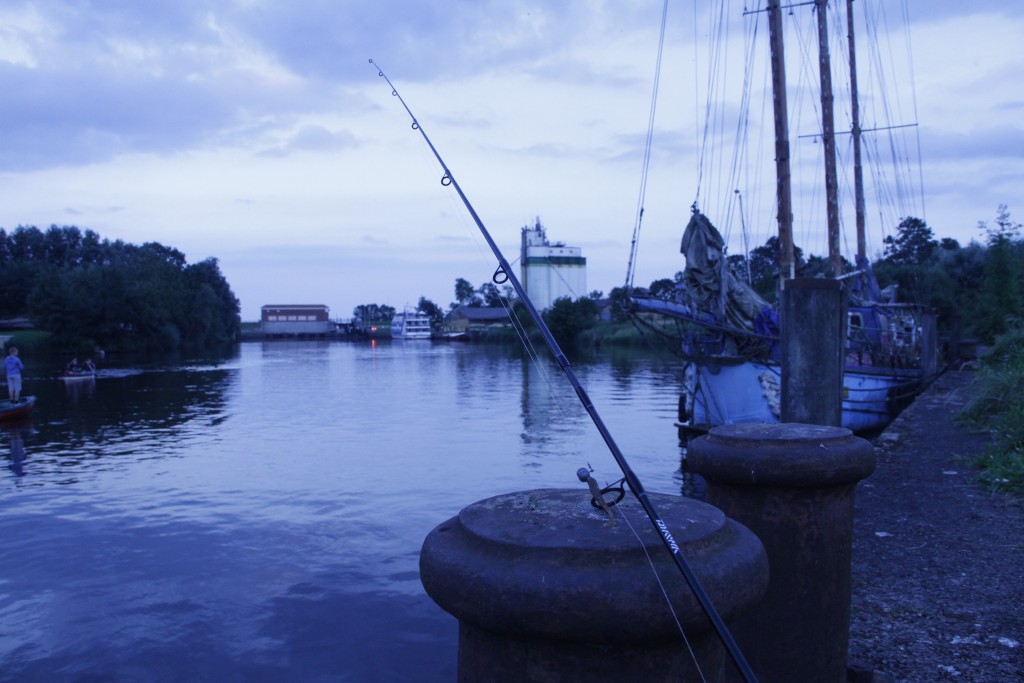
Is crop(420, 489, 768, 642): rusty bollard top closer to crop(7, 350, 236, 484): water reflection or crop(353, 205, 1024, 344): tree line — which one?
crop(353, 205, 1024, 344): tree line

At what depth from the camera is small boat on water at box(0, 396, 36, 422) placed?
26.1 metres

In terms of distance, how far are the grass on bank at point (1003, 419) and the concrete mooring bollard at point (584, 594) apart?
7.39 meters

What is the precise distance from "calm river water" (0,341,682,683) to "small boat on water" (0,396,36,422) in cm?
50

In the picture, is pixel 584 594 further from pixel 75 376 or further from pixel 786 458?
pixel 75 376

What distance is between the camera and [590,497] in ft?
9.55

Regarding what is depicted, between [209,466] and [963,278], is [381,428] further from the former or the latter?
[963,278]

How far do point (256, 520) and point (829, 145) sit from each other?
19.3 m

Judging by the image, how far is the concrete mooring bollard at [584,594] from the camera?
2223 millimetres

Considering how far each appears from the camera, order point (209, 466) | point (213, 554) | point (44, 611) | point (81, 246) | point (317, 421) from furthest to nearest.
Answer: point (81, 246) < point (317, 421) < point (209, 466) < point (213, 554) < point (44, 611)

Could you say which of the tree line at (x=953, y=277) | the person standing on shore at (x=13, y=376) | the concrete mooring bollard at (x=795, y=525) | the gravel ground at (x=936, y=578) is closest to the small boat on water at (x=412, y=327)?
the tree line at (x=953, y=277)

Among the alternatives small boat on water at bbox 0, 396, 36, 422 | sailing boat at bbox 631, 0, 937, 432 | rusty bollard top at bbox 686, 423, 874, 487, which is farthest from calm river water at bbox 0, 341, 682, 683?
sailing boat at bbox 631, 0, 937, 432

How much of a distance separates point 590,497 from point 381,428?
917 inches

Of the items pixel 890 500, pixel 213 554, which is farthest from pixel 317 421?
pixel 890 500

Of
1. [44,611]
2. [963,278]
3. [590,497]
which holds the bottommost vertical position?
[44,611]
